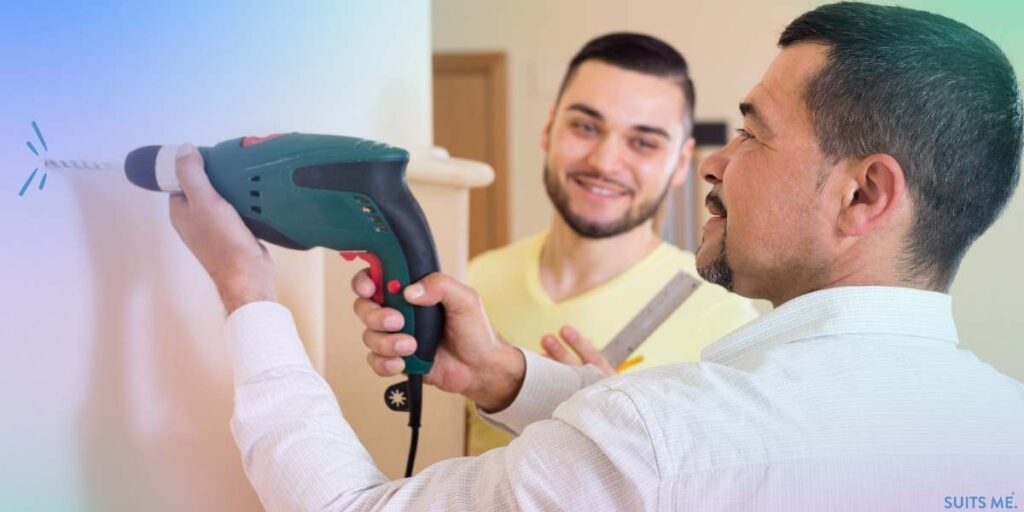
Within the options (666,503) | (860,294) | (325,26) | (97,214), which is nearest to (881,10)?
(860,294)

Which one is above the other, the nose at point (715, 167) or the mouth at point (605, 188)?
the nose at point (715, 167)

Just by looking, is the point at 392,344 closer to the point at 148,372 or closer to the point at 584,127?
the point at 148,372

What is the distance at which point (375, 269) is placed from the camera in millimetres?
991

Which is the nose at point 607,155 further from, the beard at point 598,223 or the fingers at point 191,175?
the fingers at point 191,175

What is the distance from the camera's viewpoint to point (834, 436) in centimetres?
71

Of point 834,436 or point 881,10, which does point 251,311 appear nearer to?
Result: point 834,436

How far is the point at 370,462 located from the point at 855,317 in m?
0.45

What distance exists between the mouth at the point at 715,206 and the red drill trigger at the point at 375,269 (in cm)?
36

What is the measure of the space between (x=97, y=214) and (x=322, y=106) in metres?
0.39

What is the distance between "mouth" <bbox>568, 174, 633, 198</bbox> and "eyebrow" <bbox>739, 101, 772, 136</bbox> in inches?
31.1

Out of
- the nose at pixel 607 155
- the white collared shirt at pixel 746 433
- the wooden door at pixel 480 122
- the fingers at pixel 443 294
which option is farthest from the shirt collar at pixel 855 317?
the wooden door at pixel 480 122

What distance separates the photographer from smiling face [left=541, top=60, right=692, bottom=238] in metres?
1.71

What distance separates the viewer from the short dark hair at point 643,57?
5.66ft

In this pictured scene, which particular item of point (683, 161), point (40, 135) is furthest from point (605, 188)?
point (40, 135)
